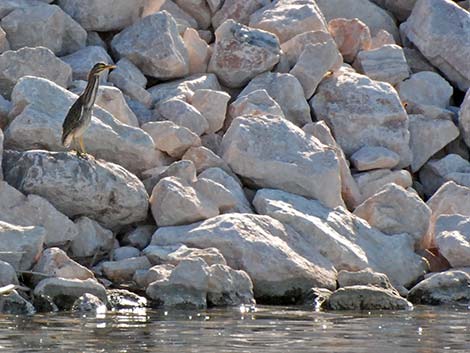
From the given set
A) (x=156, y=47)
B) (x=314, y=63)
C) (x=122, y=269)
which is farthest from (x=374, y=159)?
(x=122, y=269)

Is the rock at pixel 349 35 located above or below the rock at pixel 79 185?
above

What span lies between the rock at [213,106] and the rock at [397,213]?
206 cm

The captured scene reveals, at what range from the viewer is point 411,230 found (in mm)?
15836

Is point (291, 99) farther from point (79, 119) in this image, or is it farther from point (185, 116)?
point (79, 119)

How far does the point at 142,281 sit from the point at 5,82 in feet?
12.3

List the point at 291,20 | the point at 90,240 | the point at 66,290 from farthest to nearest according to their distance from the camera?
1. the point at 291,20
2. the point at 90,240
3. the point at 66,290

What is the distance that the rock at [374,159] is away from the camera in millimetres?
17078

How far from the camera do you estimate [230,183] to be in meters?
15.5

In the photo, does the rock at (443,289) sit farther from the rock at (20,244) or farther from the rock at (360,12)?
the rock at (360,12)

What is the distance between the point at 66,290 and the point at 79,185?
67.4 inches

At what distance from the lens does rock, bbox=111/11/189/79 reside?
17.5 m

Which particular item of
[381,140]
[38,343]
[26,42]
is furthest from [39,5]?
[38,343]

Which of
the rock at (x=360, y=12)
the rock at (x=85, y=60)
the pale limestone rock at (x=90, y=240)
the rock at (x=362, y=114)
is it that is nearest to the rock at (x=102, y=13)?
the rock at (x=85, y=60)

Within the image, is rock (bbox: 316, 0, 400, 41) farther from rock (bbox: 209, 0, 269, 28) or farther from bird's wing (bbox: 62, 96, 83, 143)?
bird's wing (bbox: 62, 96, 83, 143)
